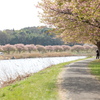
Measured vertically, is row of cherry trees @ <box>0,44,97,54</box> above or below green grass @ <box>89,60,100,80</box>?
below

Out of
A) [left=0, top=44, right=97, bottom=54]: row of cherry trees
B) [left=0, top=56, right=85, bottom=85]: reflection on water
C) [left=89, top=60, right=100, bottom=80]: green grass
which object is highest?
[left=89, top=60, right=100, bottom=80]: green grass

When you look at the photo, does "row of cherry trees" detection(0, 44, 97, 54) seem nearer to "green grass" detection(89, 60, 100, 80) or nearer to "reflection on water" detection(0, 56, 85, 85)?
"reflection on water" detection(0, 56, 85, 85)

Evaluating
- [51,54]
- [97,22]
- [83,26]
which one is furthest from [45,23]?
[51,54]

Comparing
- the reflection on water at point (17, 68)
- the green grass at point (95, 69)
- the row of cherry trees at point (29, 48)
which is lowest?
the row of cherry trees at point (29, 48)

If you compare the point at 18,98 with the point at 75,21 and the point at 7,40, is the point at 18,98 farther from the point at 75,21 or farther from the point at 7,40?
the point at 7,40

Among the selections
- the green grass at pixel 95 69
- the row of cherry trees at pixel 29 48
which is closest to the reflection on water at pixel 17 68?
the green grass at pixel 95 69

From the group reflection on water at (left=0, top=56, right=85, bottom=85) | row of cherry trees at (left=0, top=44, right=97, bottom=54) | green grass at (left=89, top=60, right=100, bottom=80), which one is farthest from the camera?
row of cherry trees at (left=0, top=44, right=97, bottom=54)

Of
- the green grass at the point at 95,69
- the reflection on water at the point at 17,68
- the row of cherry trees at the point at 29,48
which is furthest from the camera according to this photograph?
the row of cherry trees at the point at 29,48

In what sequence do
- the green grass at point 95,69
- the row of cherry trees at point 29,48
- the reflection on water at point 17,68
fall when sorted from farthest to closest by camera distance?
the row of cherry trees at point 29,48 → the reflection on water at point 17,68 → the green grass at point 95,69

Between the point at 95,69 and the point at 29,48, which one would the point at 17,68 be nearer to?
the point at 95,69

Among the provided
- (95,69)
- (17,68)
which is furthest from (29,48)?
(95,69)

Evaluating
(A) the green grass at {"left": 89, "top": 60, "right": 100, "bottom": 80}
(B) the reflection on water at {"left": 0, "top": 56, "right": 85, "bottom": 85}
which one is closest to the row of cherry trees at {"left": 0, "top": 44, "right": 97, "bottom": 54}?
(B) the reflection on water at {"left": 0, "top": 56, "right": 85, "bottom": 85}

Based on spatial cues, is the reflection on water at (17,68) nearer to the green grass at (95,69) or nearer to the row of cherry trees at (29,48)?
the green grass at (95,69)

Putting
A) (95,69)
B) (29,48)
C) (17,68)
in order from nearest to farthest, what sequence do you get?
(95,69)
(17,68)
(29,48)
